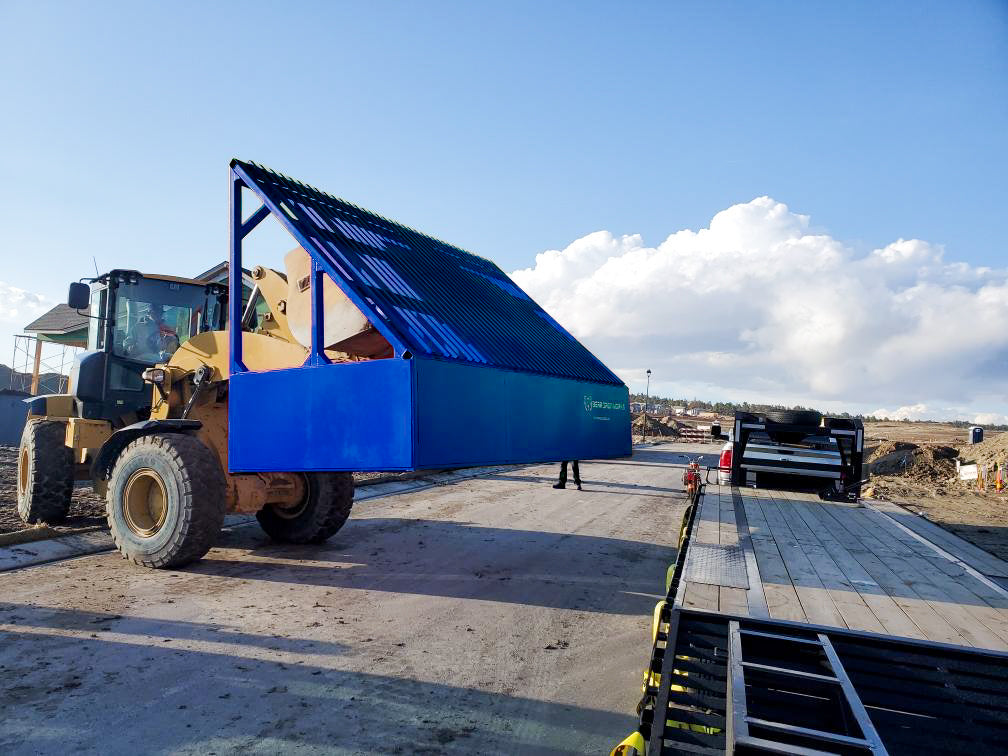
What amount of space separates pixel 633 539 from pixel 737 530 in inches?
158

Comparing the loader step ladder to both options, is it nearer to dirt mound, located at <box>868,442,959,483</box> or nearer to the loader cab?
the loader cab

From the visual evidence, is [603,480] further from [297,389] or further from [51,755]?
[51,755]

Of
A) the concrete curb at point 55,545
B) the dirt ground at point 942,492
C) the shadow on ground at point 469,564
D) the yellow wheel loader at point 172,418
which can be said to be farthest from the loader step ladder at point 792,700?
the concrete curb at point 55,545

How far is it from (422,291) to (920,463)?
798 inches

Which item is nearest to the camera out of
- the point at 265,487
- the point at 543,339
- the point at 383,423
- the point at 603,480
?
the point at 383,423

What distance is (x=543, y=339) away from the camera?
811 cm

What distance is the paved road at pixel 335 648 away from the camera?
3.59 meters

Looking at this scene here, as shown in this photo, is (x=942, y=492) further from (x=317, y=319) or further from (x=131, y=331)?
(x=131, y=331)

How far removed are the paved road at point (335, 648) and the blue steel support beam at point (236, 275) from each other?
2333 millimetres

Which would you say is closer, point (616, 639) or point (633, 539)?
point (616, 639)

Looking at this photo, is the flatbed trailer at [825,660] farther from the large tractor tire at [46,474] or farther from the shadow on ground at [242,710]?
the large tractor tire at [46,474]

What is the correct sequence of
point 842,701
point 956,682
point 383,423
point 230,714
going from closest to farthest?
point 842,701 < point 956,682 < point 230,714 < point 383,423

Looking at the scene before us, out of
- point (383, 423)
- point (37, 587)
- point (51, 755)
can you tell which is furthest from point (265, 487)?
point (51, 755)

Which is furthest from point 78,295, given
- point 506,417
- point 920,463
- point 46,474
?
point 920,463
